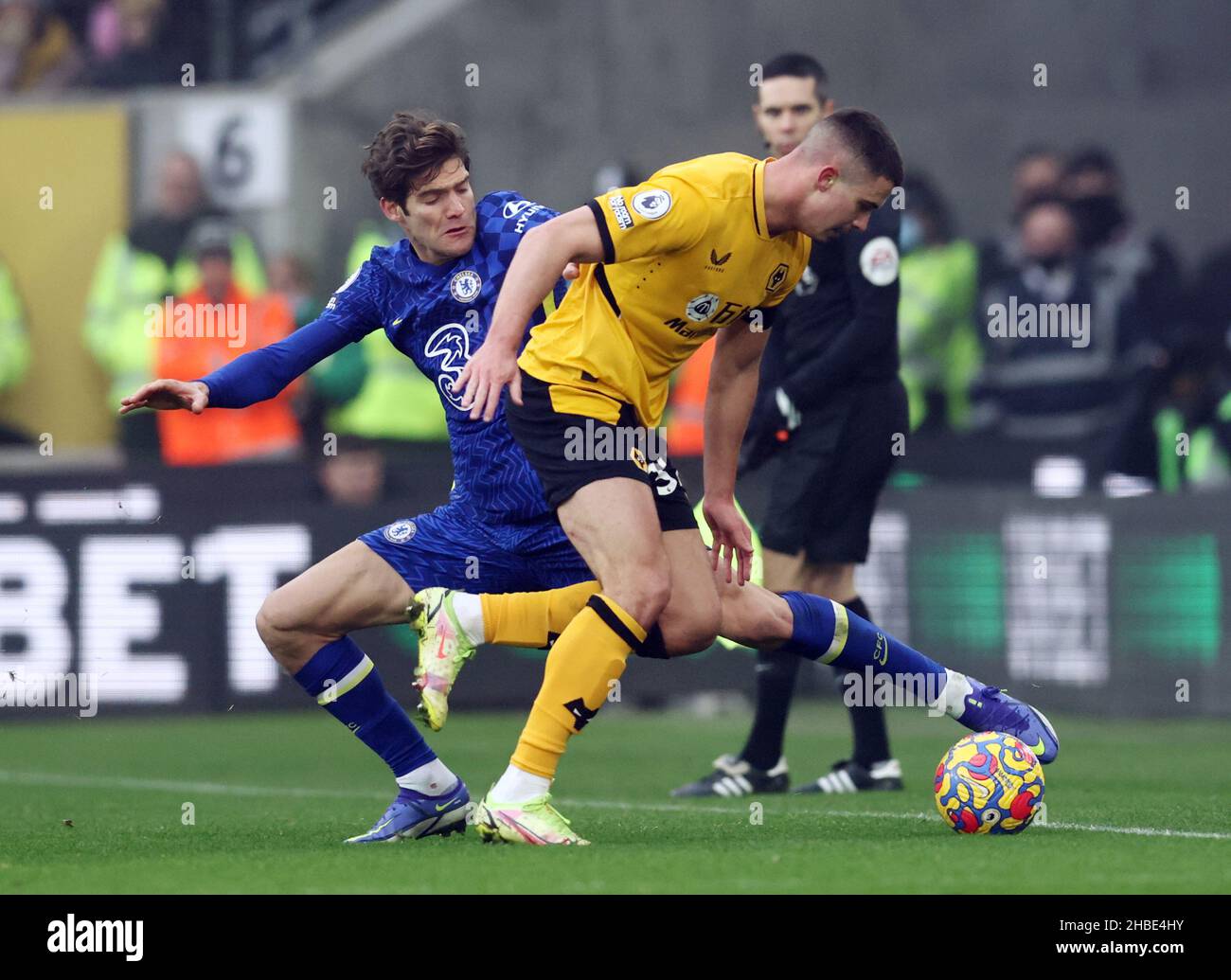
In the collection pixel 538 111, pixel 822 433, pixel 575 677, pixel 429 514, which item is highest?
pixel 538 111

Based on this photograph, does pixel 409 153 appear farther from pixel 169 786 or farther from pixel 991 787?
pixel 169 786

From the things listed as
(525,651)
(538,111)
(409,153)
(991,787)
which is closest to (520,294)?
(409,153)

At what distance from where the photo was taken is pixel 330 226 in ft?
51.0

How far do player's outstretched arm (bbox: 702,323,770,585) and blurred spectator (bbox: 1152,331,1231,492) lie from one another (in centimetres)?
648

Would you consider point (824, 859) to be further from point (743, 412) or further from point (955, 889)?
point (743, 412)

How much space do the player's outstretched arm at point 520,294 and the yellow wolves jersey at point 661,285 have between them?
3.0 inches

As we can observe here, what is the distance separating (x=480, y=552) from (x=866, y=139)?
164 centimetres

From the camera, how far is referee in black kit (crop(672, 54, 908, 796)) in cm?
785

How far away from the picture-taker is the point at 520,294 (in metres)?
5.42

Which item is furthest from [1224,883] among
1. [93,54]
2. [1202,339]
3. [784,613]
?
[93,54]

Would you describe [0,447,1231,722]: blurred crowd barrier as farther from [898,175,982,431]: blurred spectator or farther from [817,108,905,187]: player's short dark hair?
[817,108,905,187]: player's short dark hair

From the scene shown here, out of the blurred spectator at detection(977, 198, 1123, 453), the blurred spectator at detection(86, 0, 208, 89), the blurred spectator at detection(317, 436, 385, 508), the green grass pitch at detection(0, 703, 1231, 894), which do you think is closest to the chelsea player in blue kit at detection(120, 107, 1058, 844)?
the green grass pitch at detection(0, 703, 1231, 894)

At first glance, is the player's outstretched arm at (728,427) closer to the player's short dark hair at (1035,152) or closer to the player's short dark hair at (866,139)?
the player's short dark hair at (866,139)
